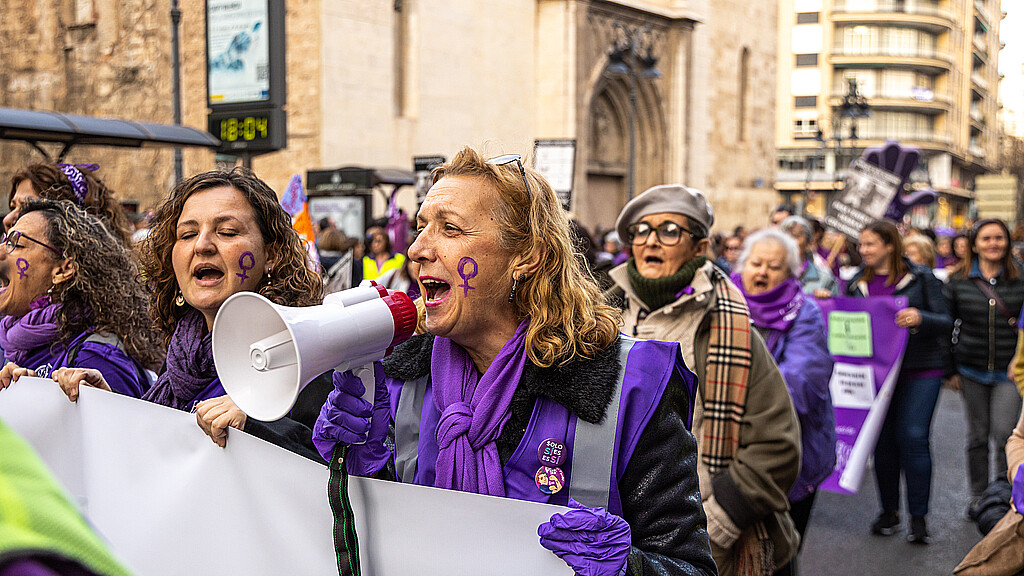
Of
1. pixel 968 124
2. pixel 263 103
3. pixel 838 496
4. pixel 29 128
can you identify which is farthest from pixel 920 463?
pixel 968 124

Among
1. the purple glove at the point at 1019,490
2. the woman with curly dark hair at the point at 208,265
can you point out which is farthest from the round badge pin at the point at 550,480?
the purple glove at the point at 1019,490

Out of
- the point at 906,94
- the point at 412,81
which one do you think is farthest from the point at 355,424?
the point at 906,94

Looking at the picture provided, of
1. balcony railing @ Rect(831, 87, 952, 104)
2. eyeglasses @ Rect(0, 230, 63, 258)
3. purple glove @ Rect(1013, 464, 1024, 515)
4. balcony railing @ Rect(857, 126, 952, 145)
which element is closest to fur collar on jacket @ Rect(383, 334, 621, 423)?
purple glove @ Rect(1013, 464, 1024, 515)

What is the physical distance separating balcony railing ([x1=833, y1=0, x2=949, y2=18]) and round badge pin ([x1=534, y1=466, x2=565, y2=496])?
7916 cm

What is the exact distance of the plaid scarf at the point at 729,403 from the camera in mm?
3439

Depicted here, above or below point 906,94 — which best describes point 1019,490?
below

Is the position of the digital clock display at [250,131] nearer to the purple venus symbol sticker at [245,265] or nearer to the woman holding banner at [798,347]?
the woman holding banner at [798,347]

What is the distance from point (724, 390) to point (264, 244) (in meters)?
1.75

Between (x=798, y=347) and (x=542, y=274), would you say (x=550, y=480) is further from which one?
(x=798, y=347)

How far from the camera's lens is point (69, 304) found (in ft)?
10.5

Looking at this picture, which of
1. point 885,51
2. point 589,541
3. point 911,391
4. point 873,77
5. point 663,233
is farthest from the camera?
point 873,77

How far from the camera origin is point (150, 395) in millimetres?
2660

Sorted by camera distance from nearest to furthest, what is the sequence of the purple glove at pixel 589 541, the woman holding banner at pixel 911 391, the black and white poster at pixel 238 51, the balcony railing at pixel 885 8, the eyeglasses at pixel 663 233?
the purple glove at pixel 589 541 → the eyeglasses at pixel 663 233 → the woman holding banner at pixel 911 391 → the black and white poster at pixel 238 51 → the balcony railing at pixel 885 8

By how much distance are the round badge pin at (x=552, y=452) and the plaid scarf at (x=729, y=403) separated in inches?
64.8
